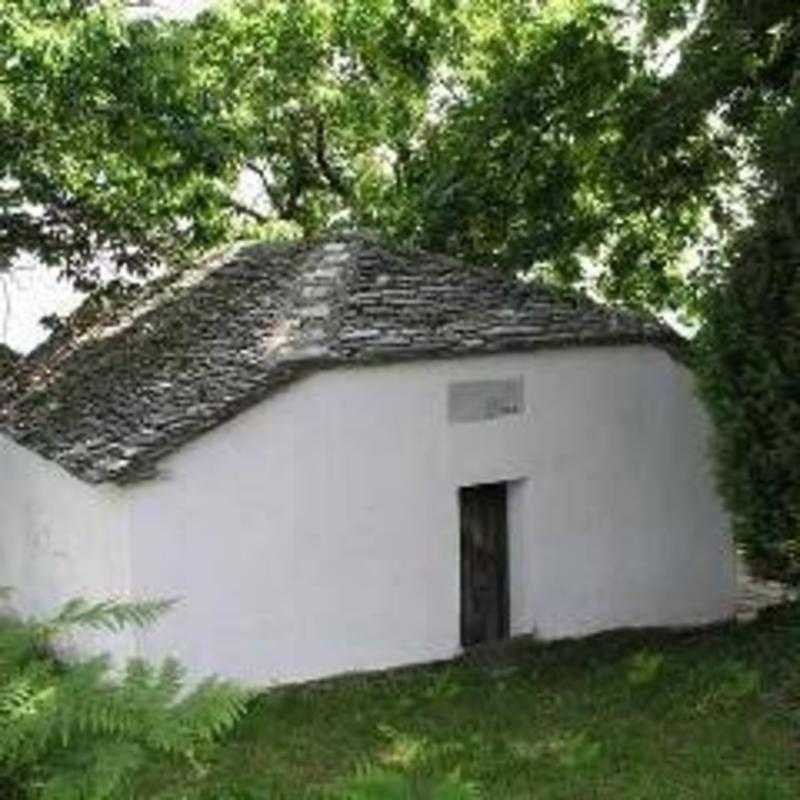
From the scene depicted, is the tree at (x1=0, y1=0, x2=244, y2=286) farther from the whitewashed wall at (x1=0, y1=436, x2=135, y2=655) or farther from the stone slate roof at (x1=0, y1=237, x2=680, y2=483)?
the whitewashed wall at (x1=0, y1=436, x2=135, y2=655)

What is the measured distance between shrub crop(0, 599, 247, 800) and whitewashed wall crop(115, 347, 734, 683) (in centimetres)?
856

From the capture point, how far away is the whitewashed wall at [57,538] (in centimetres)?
1438

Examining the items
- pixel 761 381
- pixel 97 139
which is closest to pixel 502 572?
pixel 761 381

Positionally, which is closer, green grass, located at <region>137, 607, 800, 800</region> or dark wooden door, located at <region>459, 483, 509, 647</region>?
green grass, located at <region>137, 607, 800, 800</region>

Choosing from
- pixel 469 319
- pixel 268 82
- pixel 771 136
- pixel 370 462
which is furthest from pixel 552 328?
pixel 268 82

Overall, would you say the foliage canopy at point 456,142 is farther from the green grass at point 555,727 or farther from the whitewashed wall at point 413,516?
the whitewashed wall at point 413,516

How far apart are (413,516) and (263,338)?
2568mm

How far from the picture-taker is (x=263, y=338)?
15.6 metres

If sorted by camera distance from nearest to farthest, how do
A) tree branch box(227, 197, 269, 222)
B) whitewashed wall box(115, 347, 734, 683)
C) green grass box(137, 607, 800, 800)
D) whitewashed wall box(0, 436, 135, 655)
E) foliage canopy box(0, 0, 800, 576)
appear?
green grass box(137, 607, 800, 800) → foliage canopy box(0, 0, 800, 576) → whitewashed wall box(0, 436, 135, 655) → whitewashed wall box(115, 347, 734, 683) → tree branch box(227, 197, 269, 222)

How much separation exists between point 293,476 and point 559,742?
14.4ft

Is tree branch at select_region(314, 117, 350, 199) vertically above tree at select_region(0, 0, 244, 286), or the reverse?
tree branch at select_region(314, 117, 350, 199)

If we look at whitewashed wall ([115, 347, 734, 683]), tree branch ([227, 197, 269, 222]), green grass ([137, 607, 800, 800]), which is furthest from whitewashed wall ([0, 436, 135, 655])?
tree branch ([227, 197, 269, 222])

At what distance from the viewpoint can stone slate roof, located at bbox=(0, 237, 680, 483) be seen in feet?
47.9

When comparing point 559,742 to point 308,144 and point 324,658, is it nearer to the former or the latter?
point 324,658
